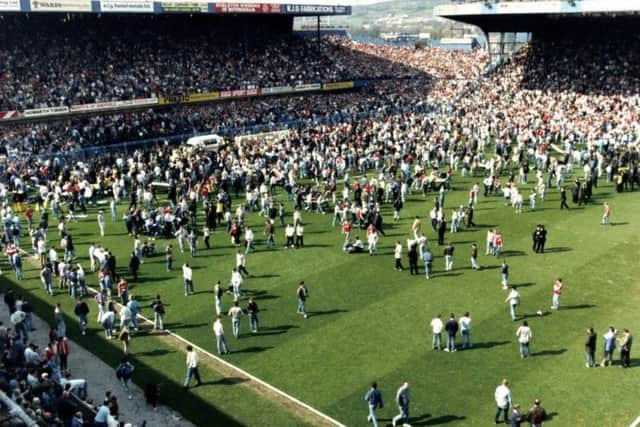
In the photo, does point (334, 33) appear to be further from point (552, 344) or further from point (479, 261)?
point (552, 344)

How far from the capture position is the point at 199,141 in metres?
44.8

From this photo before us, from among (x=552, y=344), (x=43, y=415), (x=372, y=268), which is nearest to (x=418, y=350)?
(x=552, y=344)

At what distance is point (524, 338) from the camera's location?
18.6m

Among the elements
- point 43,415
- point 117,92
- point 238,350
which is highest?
point 117,92

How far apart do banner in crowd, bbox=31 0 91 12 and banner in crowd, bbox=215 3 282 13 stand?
448 inches

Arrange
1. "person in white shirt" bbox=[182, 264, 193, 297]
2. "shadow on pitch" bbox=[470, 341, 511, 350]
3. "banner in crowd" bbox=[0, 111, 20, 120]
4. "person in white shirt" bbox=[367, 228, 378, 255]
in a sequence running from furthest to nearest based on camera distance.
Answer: "banner in crowd" bbox=[0, 111, 20, 120], "person in white shirt" bbox=[367, 228, 378, 255], "person in white shirt" bbox=[182, 264, 193, 297], "shadow on pitch" bbox=[470, 341, 511, 350]

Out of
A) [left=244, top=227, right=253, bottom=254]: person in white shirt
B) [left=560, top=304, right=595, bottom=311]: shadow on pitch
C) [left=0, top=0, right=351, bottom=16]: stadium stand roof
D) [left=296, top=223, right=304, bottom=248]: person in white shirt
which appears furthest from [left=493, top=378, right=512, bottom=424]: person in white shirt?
[left=0, top=0, right=351, bottom=16]: stadium stand roof

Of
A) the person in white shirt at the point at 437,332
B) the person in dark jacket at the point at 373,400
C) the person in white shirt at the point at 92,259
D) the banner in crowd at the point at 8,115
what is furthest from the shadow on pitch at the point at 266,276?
the banner in crowd at the point at 8,115

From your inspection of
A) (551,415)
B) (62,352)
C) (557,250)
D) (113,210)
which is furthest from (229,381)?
(113,210)

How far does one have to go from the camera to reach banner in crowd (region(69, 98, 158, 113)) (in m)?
48.5

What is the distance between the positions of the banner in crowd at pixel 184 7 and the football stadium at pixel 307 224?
0.18 m

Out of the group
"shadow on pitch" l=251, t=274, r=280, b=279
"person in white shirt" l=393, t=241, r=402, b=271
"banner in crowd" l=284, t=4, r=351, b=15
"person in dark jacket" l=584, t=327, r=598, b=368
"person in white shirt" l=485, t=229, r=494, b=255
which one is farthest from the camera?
"banner in crowd" l=284, t=4, r=351, b=15

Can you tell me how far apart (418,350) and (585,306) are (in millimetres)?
6218

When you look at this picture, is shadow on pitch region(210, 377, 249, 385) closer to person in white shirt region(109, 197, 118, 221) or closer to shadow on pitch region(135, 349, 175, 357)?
shadow on pitch region(135, 349, 175, 357)
